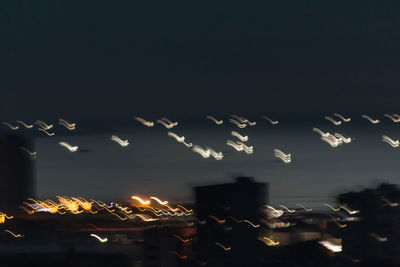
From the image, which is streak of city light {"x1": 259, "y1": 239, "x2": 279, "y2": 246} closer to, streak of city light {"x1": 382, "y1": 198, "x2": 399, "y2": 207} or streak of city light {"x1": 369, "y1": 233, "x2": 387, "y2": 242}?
streak of city light {"x1": 369, "y1": 233, "x2": 387, "y2": 242}

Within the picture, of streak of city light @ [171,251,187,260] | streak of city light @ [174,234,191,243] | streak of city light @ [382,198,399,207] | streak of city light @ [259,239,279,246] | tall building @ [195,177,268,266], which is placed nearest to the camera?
streak of city light @ [171,251,187,260]

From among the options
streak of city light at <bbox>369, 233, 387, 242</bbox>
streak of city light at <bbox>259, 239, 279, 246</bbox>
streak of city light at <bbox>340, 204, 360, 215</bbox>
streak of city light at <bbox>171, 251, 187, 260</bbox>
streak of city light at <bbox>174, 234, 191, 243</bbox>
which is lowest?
streak of city light at <bbox>171, 251, 187, 260</bbox>

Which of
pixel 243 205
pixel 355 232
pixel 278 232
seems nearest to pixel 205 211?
pixel 243 205

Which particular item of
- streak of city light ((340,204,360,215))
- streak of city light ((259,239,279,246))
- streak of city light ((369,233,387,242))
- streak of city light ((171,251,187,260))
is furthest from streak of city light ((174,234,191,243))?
streak of city light ((340,204,360,215))

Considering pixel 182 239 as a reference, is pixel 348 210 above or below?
above

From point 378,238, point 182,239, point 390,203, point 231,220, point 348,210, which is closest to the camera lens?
point 182,239

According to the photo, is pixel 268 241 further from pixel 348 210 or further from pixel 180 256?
pixel 348 210

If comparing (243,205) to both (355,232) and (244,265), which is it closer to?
(244,265)

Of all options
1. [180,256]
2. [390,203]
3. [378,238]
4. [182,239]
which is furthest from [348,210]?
[180,256]
